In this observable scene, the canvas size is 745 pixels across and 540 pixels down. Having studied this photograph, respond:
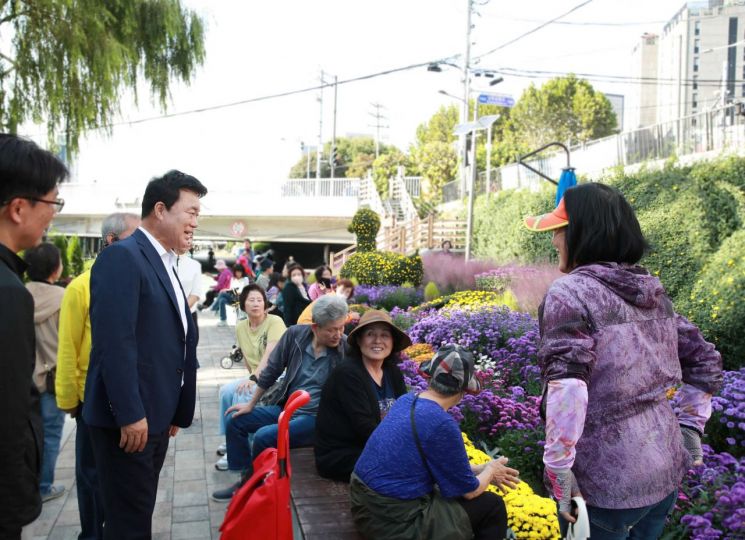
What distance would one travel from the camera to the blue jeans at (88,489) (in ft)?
12.8

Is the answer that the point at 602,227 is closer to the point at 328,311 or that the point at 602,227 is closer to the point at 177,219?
the point at 177,219

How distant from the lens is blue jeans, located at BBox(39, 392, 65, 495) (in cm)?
489

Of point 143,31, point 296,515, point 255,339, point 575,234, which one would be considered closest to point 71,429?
point 255,339

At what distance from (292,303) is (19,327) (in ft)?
24.9

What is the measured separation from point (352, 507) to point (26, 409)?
1.75m

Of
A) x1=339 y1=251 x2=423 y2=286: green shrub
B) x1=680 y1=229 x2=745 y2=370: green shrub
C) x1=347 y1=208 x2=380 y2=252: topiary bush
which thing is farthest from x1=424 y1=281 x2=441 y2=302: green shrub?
x1=680 y1=229 x2=745 y2=370: green shrub

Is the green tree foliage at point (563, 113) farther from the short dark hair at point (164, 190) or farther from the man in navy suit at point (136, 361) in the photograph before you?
the man in navy suit at point (136, 361)

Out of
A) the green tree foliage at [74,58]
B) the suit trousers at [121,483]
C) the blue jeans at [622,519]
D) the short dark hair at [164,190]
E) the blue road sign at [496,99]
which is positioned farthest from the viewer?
the blue road sign at [496,99]

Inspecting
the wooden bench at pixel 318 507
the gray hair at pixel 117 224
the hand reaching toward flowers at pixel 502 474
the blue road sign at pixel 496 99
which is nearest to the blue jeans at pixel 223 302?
the blue road sign at pixel 496 99

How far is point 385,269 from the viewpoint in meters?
16.3

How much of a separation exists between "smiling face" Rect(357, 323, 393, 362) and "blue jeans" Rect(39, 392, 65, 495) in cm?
229

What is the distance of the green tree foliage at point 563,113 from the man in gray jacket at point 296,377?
5879 centimetres

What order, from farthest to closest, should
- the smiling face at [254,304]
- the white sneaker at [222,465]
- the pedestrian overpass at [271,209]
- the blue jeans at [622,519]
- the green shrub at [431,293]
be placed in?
the pedestrian overpass at [271,209]
the green shrub at [431,293]
the smiling face at [254,304]
the white sneaker at [222,465]
the blue jeans at [622,519]

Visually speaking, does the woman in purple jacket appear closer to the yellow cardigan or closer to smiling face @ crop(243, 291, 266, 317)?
the yellow cardigan
